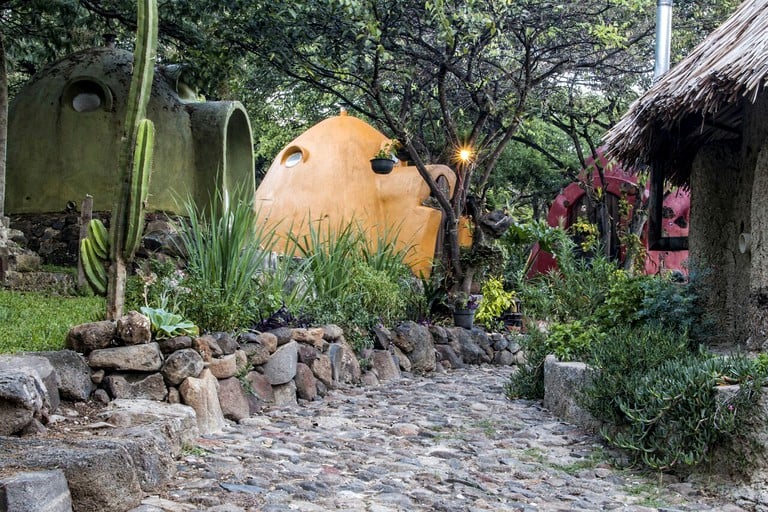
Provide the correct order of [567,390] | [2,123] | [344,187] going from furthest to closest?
1. [344,187]
2. [2,123]
3. [567,390]

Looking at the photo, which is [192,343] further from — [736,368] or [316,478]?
[736,368]

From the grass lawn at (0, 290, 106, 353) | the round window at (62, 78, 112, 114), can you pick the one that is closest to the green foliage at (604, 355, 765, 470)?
the grass lawn at (0, 290, 106, 353)

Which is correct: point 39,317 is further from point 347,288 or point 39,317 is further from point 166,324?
point 347,288

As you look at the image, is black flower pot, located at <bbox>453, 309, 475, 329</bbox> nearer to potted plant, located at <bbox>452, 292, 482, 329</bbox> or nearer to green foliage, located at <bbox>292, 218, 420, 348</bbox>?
potted plant, located at <bbox>452, 292, 482, 329</bbox>

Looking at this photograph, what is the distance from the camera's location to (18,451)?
3.16m

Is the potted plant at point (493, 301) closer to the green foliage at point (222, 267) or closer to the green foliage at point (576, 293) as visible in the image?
the green foliage at point (576, 293)

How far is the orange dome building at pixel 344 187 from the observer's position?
559 inches

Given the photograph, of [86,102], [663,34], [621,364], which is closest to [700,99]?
[621,364]

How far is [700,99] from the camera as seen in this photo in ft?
17.7

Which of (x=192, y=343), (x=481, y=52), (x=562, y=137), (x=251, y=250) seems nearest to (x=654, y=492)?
(x=192, y=343)

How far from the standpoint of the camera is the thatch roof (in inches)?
202

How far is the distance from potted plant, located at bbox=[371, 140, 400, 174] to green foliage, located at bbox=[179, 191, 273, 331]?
7286 millimetres

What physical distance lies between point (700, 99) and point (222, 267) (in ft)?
12.6

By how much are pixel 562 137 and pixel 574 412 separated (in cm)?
1546
